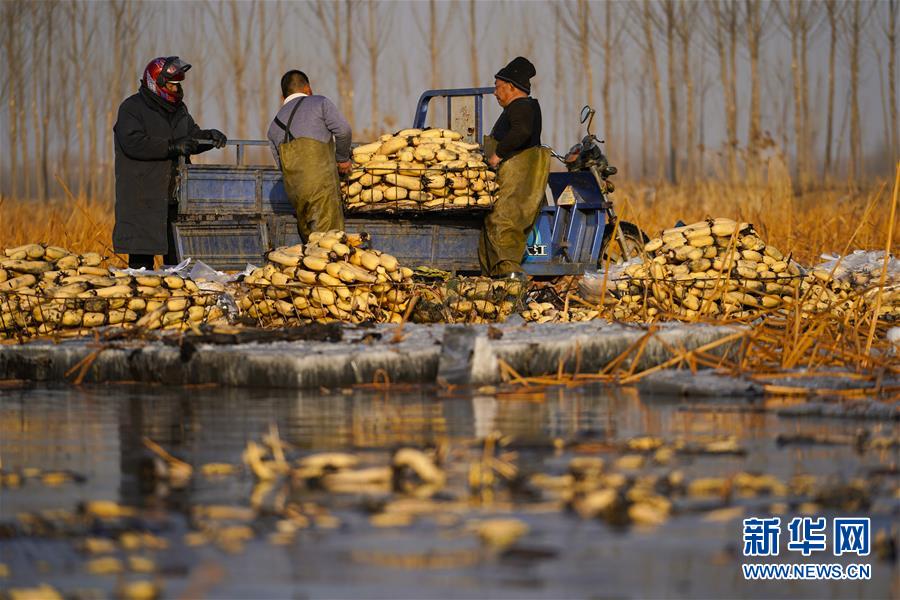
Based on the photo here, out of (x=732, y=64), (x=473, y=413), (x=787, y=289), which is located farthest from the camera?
(x=732, y=64)

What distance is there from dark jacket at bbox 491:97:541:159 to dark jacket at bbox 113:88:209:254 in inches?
111

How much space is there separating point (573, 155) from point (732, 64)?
20.7 meters

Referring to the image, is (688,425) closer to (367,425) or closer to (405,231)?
(367,425)

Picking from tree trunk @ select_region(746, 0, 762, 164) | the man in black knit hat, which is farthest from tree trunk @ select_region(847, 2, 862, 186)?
the man in black knit hat

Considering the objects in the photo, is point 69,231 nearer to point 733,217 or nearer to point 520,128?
point 733,217

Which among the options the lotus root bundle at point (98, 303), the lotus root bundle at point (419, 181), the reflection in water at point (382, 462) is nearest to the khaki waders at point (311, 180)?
the lotus root bundle at point (419, 181)

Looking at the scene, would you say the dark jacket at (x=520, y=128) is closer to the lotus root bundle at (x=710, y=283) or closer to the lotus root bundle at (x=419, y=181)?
the lotus root bundle at (x=419, y=181)

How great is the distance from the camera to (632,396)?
313 inches

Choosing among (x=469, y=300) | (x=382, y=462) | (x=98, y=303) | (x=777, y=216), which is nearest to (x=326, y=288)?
(x=469, y=300)

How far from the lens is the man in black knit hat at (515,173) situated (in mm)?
12781

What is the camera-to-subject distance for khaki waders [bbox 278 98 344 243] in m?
12.4

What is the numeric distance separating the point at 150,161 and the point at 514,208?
3.10 meters

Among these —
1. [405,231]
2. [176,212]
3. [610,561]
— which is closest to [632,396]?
[610,561]

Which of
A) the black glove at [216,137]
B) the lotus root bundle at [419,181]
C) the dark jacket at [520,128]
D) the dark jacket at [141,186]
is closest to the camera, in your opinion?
the lotus root bundle at [419,181]
